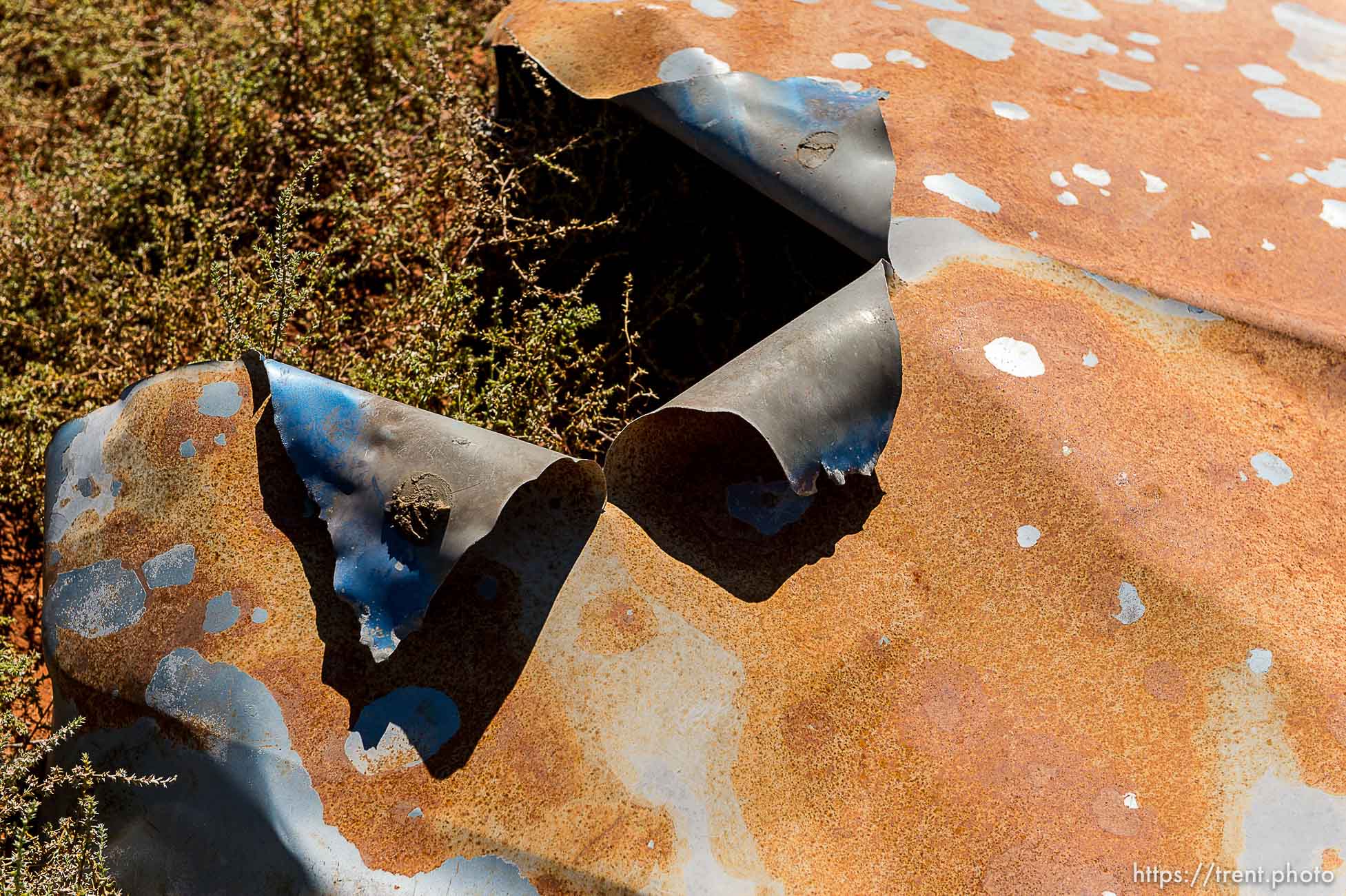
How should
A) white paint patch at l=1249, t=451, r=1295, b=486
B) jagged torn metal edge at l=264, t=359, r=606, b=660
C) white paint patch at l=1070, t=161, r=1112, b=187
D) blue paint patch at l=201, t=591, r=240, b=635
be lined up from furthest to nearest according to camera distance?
1. white paint patch at l=1070, t=161, r=1112, b=187
2. white paint patch at l=1249, t=451, r=1295, b=486
3. blue paint patch at l=201, t=591, r=240, b=635
4. jagged torn metal edge at l=264, t=359, r=606, b=660

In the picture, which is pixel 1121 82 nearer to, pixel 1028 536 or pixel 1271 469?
pixel 1271 469

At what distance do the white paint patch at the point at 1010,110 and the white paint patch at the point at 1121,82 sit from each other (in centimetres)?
27

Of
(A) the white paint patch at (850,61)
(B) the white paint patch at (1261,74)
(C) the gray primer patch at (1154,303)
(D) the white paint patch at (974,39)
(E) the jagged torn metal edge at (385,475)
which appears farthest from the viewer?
(B) the white paint patch at (1261,74)

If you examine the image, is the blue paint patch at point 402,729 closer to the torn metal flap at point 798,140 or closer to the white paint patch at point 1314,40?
the torn metal flap at point 798,140

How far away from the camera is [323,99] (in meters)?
2.99

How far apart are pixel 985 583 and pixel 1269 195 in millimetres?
1094

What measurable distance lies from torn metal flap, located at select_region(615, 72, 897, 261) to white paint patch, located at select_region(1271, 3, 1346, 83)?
49.9 inches

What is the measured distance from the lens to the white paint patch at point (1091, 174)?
1.85 meters

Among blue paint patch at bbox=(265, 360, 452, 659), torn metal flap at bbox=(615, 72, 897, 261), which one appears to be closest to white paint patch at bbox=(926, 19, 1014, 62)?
torn metal flap at bbox=(615, 72, 897, 261)

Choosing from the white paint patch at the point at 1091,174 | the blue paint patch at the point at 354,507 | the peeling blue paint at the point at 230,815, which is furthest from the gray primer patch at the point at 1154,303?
the peeling blue paint at the point at 230,815

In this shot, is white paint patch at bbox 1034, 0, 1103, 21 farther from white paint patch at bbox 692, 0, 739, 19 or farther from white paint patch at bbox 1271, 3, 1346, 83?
white paint patch at bbox 692, 0, 739, 19

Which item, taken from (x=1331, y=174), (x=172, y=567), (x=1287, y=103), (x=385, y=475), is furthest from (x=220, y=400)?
(x=1287, y=103)

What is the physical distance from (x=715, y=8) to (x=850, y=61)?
0.99 feet

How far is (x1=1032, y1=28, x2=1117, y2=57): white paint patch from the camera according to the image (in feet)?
7.05
